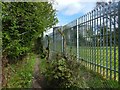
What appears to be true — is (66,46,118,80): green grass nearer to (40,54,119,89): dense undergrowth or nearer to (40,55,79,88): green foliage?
(40,54,119,89): dense undergrowth

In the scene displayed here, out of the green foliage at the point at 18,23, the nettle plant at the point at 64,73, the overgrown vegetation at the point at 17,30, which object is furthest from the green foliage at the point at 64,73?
the green foliage at the point at 18,23

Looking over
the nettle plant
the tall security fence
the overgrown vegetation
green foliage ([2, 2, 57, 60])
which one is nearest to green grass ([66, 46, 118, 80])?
the tall security fence

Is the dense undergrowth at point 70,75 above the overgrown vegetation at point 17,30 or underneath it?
underneath

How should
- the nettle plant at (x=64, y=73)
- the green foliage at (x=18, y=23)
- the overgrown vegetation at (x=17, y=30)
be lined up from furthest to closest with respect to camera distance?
the green foliage at (x=18, y=23) < the overgrown vegetation at (x=17, y=30) < the nettle plant at (x=64, y=73)

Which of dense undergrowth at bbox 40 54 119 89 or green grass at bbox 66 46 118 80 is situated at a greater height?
green grass at bbox 66 46 118 80

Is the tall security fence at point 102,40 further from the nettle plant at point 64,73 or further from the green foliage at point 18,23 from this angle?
the green foliage at point 18,23

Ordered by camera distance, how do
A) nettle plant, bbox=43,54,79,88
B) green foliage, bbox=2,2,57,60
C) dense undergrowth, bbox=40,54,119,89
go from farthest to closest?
green foliage, bbox=2,2,57,60 → nettle plant, bbox=43,54,79,88 → dense undergrowth, bbox=40,54,119,89

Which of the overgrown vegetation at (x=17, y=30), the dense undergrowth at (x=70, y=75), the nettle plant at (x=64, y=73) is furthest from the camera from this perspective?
the overgrown vegetation at (x=17, y=30)

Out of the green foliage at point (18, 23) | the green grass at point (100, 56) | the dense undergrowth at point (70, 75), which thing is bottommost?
the dense undergrowth at point (70, 75)

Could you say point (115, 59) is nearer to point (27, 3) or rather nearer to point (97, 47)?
point (97, 47)

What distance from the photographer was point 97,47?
7.83m

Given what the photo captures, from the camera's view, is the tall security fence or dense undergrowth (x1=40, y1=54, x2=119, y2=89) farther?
dense undergrowth (x1=40, y1=54, x2=119, y2=89)

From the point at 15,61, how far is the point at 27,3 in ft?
8.73

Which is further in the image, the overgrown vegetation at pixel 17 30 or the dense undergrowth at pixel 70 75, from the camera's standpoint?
the overgrown vegetation at pixel 17 30
